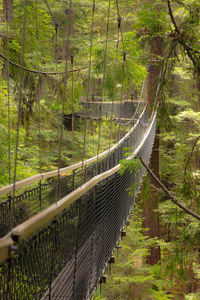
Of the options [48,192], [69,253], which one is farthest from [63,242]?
[48,192]

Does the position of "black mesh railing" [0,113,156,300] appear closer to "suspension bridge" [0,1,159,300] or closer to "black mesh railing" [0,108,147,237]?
"suspension bridge" [0,1,159,300]

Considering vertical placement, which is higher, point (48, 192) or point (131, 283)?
point (48, 192)

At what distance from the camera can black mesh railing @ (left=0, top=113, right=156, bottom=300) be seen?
1.21 m

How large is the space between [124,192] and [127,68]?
1.11 metres

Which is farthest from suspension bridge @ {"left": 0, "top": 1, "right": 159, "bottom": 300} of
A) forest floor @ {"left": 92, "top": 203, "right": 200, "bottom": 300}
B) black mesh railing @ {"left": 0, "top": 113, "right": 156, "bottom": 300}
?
forest floor @ {"left": 92, "top": 203, "right": 200, "bottom": 300}

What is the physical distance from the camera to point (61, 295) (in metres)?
1.49

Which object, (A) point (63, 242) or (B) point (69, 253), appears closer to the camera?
(A) point (63, 242)

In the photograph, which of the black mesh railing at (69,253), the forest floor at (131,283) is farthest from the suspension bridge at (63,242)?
the forest floor at (131,283)

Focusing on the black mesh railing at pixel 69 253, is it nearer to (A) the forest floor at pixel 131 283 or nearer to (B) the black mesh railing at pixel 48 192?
(B) the black mesh railing at pixel 48 192

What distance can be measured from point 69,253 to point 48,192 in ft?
5.34

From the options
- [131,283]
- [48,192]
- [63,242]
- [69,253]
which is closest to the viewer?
[63,242]

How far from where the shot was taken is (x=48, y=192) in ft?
10.9

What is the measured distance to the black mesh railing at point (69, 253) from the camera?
1.21 meters

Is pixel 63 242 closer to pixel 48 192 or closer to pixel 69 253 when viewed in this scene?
pixel 69 253
